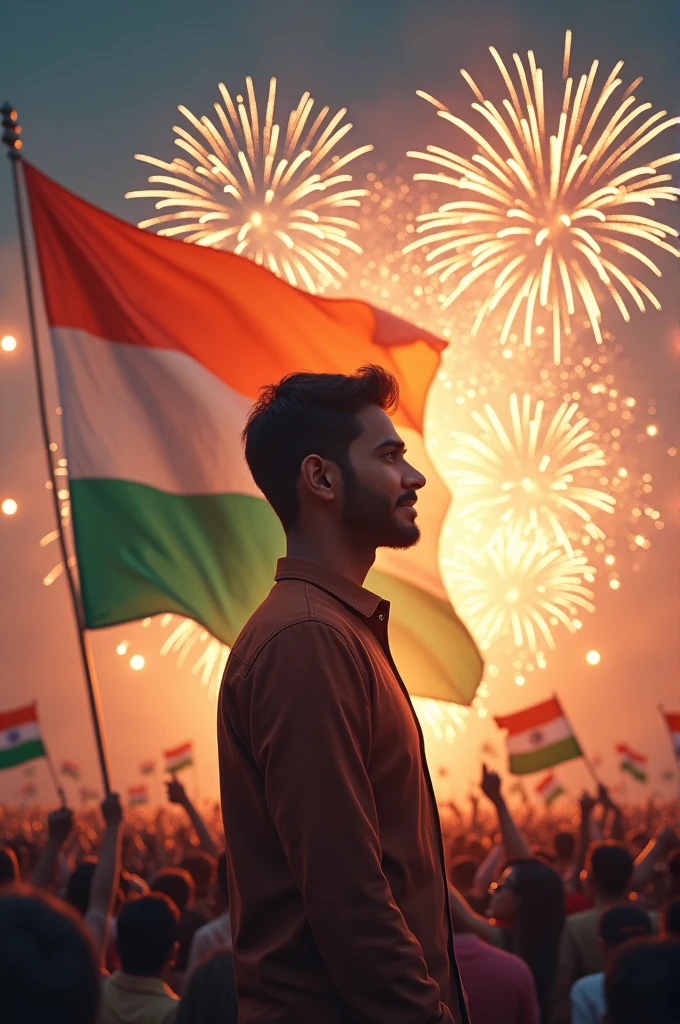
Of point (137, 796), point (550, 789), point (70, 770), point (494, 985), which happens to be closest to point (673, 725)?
point (550, 789)

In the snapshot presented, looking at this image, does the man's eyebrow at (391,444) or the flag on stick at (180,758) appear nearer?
the man's eyebrow at (391,444)

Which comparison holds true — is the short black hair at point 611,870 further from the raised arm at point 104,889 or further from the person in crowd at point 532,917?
the raised arm at point 104,889

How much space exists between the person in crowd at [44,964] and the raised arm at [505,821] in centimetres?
415

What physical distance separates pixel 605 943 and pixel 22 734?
11071mm

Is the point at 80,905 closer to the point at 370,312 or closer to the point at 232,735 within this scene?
the point at 232,735

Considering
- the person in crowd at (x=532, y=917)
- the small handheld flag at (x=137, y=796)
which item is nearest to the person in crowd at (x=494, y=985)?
the person in crowd at (x=532, y=917)

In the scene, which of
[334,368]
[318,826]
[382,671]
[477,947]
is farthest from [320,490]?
[334,368]

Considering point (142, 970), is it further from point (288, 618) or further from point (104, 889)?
point (288, 618)

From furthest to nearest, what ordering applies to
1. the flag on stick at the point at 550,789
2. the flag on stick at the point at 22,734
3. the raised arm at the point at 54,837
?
the flag on stick at the point at 550,789
the flag on stick at the point at 22,734
the raised arm at the point at 54,837

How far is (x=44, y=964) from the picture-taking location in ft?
4.85

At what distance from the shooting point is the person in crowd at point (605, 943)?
4.36m

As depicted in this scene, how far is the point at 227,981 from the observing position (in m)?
3.66

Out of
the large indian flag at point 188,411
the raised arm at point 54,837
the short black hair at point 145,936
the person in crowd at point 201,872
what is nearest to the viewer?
the short black hair at point 145,936

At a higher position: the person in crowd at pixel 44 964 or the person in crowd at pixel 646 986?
the person in crowd at pixel 44 964
